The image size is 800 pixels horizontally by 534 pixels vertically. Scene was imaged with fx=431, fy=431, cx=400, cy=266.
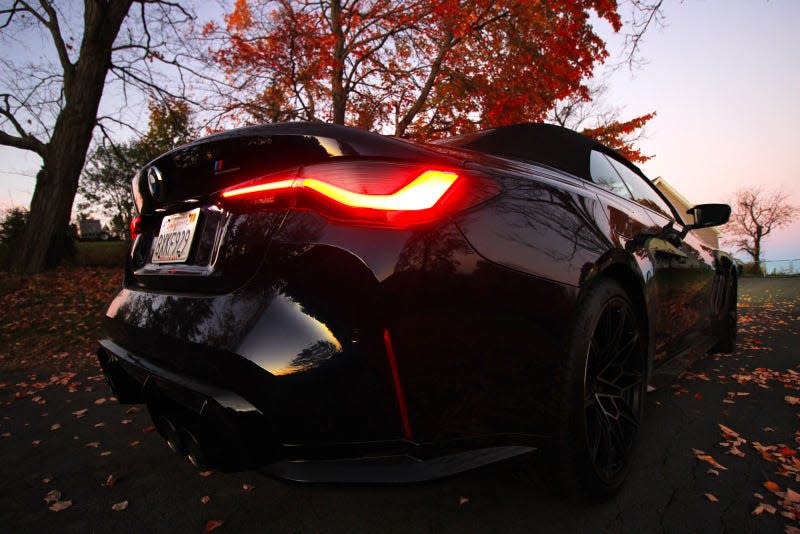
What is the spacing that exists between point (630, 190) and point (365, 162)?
7.08 feet

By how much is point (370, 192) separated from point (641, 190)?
253cm

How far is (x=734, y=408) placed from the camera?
9.03 ft

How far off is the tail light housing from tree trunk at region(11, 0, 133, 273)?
10192 mm

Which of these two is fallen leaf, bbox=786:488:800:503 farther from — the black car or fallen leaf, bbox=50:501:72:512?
fallen leaf, bbox=50:501:72:512

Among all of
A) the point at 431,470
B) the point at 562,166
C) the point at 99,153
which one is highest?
the point at 99,153

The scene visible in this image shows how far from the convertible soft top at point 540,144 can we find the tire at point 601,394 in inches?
30.3

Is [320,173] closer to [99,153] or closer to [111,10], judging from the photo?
[111,10]

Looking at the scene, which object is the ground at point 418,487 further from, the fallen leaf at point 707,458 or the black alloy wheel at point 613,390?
the black alloy wheel at point 613,390

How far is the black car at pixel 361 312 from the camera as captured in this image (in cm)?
110

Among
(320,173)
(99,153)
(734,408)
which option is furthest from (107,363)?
(99,153)

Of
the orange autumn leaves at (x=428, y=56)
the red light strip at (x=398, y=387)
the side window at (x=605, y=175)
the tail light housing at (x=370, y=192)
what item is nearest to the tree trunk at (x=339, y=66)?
the orange autumn leaves at (x=428, y=56)

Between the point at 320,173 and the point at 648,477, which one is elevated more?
the point at 320,173

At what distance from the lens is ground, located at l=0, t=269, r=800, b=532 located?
158cm

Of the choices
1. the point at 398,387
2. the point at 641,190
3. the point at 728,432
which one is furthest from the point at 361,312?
Answer: the point at 641,190
